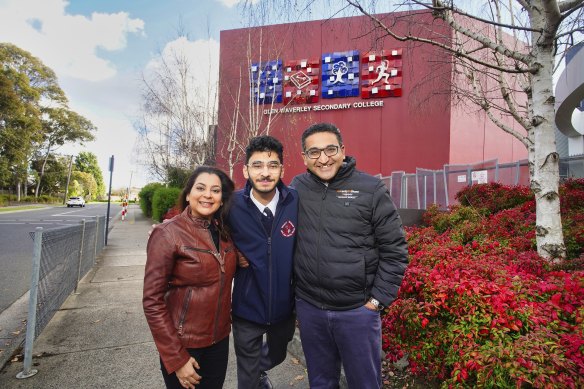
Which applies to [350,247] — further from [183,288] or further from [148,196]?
[148,196]

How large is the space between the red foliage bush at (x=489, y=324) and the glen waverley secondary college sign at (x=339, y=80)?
13.5 m

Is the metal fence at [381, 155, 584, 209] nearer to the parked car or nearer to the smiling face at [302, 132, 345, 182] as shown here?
the smiling face at [302, 132, 345, 182]

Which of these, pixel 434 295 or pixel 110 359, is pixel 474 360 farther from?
pixel 110 359

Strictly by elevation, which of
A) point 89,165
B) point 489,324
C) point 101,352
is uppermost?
point 89,165

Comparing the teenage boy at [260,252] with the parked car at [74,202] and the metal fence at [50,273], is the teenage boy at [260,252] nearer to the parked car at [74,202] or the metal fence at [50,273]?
the metal fence at [50,273]

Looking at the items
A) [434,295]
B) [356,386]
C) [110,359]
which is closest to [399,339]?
[434,295]

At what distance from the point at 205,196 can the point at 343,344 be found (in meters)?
1.20

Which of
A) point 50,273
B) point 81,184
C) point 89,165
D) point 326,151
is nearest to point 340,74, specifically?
point 50,273

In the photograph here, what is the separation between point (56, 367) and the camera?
3217mm

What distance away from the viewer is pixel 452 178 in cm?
1138

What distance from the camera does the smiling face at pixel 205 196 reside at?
6.62ft

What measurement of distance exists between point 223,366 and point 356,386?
2.65 ft

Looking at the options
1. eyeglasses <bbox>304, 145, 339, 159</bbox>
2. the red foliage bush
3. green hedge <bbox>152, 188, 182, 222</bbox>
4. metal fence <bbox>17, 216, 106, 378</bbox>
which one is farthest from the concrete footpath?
green hedge <bbox>152, 188, 182, 222</bbox>

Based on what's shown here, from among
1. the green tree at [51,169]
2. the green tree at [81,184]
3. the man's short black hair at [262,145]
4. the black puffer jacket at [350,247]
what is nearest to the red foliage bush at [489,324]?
the black puffer jacket at [350,247]
